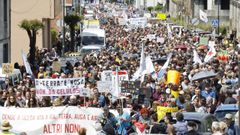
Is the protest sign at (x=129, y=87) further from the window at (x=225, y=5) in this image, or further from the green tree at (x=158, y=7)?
the green tree at (x=158, y=7)

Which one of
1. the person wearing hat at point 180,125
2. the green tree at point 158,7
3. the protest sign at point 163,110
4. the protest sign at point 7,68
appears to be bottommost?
the protest sign at point 163,110

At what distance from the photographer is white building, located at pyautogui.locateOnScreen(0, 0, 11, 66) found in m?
43.0

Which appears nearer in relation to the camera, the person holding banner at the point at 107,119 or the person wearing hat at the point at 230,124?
the person wearing hat at the point at 230,124

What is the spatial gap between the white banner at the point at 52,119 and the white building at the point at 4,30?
79.7 ft

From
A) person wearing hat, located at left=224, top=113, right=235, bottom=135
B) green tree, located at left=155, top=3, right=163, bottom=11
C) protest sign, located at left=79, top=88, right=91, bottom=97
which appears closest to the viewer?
person wearing hat, located at left=224, top=113, right=235, bottom=135

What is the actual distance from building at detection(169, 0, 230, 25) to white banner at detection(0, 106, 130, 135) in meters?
67.7

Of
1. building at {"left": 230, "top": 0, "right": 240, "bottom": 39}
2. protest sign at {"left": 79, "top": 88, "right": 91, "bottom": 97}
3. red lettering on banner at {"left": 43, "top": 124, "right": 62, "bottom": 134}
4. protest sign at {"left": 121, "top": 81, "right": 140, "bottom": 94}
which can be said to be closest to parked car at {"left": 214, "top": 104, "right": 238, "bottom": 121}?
red lettering on banner at {"left": 43, "top": 124, "right": 62, "bottom": 134}

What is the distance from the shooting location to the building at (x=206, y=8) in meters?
88.4

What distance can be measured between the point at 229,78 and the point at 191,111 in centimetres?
749

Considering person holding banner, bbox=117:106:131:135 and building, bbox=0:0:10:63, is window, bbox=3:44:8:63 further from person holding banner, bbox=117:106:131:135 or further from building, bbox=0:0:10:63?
person holding banner, bbox=117:106:131:135

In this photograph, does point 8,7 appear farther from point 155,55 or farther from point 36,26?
point 155,55

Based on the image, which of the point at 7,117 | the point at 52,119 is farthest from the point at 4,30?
the point at 52,119

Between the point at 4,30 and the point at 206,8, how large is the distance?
61.4 metres

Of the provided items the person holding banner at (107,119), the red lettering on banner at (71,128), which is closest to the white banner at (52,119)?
the red lettering on banner at (71,128)
